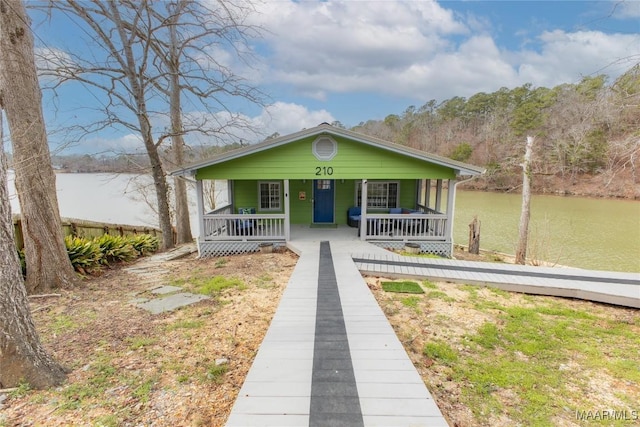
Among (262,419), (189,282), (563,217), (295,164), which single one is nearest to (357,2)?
(295,164)

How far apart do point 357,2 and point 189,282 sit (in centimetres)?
934

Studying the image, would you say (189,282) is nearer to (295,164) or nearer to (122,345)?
(122,345)

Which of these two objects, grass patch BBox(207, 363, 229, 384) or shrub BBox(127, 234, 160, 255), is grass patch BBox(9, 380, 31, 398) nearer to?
grass patch BBox(207, 363, 229, 384)

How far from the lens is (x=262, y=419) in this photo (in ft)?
7.78

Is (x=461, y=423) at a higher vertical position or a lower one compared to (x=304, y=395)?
lower

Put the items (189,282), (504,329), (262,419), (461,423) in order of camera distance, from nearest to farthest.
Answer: (262,419), (461,423), (504,329), (189,282)

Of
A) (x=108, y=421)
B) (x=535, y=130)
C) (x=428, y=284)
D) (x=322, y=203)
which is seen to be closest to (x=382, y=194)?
(x=322, y=203)

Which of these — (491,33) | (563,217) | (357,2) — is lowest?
(563,217)

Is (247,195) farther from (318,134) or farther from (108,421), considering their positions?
(108,421)

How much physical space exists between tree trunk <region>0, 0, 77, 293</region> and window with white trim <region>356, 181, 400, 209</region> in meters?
8.79

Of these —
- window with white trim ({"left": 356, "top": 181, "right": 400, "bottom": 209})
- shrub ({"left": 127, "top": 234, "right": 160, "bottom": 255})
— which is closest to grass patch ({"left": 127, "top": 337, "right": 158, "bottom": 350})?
shrub ({"left": 127, "top": 234, "right": 160, "bottom": 255})

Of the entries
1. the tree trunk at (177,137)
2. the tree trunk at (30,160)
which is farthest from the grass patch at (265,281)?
the tree trunk at (177,137)

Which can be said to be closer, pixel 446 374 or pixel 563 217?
pixel 446 374

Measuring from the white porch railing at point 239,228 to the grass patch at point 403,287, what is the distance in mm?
4354
